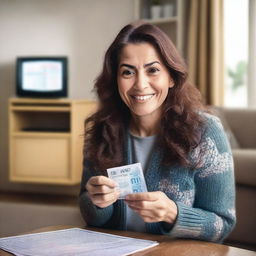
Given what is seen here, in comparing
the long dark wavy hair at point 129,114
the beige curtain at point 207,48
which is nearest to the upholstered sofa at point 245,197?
the beige curtain at point 207,48

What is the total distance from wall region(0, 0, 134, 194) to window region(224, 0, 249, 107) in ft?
2.99

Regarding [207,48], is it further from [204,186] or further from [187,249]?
[187,249]

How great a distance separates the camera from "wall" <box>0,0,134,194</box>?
4.66 meters

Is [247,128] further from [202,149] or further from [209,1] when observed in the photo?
[202,149]

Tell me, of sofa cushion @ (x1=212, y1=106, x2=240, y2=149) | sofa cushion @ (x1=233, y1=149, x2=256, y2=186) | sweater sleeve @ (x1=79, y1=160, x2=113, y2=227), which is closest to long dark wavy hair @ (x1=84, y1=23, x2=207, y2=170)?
sweater sleeve @ (x1=79, y1=160, x2=113, y2=227)

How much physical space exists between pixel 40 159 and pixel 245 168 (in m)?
2.02

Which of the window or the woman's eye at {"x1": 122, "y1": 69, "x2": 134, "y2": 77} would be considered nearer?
the woman's eye at {"x1": 122, "y1": 69, "x2": 134, "y2": 77}

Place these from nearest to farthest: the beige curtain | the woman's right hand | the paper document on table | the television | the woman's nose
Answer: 1. the paper document on table
2. the woman's right hand
3. the woman's nose
4. the beige curtain
5. the television

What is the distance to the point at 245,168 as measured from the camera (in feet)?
9.85

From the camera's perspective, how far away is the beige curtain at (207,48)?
3998 millimetres

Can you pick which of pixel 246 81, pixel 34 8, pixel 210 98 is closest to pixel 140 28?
pixel 210 98

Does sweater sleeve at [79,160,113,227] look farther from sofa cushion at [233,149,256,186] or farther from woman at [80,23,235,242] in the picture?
sofa cushion at [233,149,256,186]

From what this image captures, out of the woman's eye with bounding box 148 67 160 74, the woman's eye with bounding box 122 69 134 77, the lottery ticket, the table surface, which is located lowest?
the table surface

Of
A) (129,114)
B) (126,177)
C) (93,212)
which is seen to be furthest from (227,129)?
(126,177)
